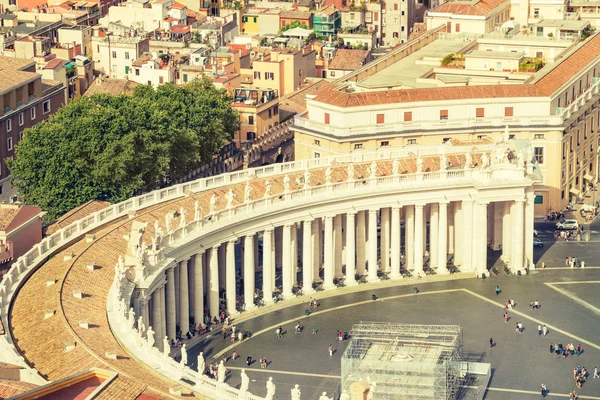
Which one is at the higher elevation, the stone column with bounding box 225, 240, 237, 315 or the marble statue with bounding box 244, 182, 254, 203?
the marble statue with bounding box 244, 182, 254, 203

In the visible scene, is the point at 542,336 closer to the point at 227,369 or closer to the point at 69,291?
the point at 227,369

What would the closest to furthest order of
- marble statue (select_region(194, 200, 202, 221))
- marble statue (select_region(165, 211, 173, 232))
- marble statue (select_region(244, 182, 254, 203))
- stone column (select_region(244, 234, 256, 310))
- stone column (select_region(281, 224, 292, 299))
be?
marble statue (select_region(165, 211, 173, 232)) < marble statue (select_region(194, 200, 202, 221)) < marble statue (select_region(244, 182, 254, 203)) < stone column (select_region(244, 234, 256, 310)) < stone column (select_region(281, 224, 292, 299))

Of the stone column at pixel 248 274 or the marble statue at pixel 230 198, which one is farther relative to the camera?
the stone column at pixel 248 274

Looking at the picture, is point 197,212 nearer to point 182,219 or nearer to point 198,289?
point 182,219

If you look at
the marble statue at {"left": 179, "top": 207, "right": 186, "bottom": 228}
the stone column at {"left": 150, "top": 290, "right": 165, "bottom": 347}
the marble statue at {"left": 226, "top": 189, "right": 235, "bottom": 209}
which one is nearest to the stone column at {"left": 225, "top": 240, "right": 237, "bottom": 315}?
the marble statue at {"left": 226, "top": 189, "right": 235, "bottom": 209}

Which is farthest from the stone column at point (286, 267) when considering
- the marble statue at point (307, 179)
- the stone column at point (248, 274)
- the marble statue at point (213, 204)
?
the marble statue at point (213, 204)

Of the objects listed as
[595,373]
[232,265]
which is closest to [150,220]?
[232,265]

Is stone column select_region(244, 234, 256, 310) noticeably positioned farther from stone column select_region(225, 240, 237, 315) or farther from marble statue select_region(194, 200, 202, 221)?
marble statue select_region(194, 200, 202, 221)

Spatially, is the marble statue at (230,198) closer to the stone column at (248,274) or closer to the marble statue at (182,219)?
the stone column at (248,274)
